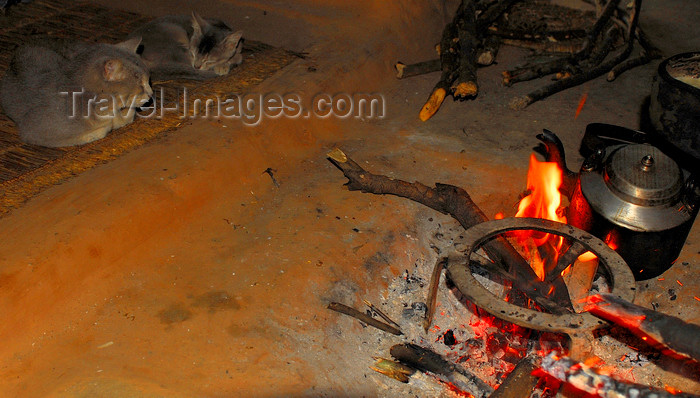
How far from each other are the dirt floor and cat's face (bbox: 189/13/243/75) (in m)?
0.58

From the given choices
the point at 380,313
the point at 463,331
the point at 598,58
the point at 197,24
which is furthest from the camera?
the point at 598,58

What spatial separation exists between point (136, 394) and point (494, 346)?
224 cm

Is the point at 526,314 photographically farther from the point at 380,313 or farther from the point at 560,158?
the point at 560,158

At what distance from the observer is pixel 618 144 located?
378 cm

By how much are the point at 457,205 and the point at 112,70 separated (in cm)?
310

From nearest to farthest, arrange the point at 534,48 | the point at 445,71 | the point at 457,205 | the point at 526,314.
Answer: the point at 526,314 < the point at 457,205 < the point at 445,71 < the point at 534,48

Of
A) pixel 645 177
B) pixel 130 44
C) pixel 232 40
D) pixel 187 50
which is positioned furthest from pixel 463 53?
pixel 130 44

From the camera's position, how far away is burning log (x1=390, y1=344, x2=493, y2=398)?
10.4 ft

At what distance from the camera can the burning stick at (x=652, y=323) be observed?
235 cm

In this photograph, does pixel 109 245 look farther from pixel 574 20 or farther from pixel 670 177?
pixel 574 20

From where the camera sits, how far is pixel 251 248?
378 cm

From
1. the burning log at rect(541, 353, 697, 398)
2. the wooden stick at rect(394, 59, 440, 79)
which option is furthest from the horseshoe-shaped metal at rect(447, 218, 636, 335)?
the wooden stick at rect(394, 59, 440, 79)

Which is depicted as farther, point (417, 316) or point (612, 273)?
point (417, 316)

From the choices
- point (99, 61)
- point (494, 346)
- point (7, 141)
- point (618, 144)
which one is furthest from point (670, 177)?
point (7, 141)
